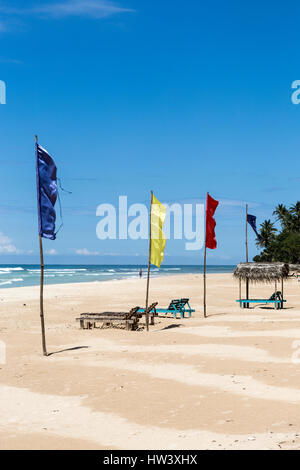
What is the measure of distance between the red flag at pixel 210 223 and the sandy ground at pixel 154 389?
202 inches

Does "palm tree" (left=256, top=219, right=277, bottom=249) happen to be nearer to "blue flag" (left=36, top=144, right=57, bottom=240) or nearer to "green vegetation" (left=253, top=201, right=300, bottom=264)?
"green vegetation" (left=253, top=201, right=300, bottom=264)

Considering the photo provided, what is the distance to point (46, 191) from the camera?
1248cm

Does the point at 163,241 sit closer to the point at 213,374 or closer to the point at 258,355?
the point at 258,355

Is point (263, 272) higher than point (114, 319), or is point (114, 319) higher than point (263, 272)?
point (263, 272)

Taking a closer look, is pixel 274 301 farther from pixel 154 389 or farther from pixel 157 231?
pixel 154 389

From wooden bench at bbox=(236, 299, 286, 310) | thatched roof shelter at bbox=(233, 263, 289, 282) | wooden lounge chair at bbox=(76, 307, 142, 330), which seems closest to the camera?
wooden lounge chair at bbox=(76, 307, 142, 330)

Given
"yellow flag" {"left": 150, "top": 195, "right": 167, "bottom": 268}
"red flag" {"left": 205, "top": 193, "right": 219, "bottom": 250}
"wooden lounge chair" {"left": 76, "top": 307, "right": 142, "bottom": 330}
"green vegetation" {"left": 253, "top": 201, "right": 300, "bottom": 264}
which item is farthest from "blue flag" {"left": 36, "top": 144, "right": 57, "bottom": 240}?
"green vegetation" {"left": 253, "top": 201, "right": 300, "bottom": 264}

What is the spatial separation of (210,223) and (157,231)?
5.28 m

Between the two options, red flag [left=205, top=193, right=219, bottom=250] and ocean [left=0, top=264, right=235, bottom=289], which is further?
ocean [left=0, top=264, right=235, bottom=289]

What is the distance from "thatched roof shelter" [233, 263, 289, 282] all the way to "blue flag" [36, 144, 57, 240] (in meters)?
15.7

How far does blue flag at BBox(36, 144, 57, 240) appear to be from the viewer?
12.3 m

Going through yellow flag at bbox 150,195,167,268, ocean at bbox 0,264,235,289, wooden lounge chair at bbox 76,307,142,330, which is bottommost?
ocean at bbox 0,264,235,289

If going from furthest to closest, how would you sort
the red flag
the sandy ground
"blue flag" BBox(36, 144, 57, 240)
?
the red flag, "blue flag" BBox(36, 144, 57, 240), the sandy ground

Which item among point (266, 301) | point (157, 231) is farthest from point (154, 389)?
point (266, 301)
